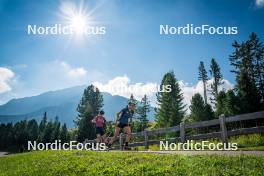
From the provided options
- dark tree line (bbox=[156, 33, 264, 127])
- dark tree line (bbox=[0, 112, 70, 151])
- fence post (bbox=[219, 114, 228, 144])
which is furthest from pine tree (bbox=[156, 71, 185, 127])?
fence post (bbox=[219, 114, 228, 144])

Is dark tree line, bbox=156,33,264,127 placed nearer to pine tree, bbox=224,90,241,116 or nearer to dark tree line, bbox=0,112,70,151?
pine tree, bbox=224,90,241,116

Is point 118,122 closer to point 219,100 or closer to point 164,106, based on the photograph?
point 219,100

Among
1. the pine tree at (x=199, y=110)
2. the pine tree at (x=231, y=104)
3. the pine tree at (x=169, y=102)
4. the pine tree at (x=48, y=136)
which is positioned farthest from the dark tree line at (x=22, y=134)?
the pine tree at (x=231, y=104)

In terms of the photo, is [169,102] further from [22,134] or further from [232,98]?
[22,134]

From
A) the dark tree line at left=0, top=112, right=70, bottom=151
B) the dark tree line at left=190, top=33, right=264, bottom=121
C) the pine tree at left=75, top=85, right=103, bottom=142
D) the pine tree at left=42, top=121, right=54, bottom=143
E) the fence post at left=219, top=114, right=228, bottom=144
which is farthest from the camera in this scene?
the dark tree line at left=0, top=112, right=70, bottom=151

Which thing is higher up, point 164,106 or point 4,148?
point 164,106

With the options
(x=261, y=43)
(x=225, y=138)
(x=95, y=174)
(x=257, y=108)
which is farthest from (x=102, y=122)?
(x=261, y=43)

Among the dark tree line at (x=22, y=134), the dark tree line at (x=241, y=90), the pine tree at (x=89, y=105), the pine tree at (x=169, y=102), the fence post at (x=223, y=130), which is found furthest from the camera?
the dark tree line at (x=22, y=134)

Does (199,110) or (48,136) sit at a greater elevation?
(199,110)

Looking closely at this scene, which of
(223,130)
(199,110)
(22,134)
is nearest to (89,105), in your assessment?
(199,110)

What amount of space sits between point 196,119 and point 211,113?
8.82 ft

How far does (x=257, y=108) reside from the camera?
3738 cm

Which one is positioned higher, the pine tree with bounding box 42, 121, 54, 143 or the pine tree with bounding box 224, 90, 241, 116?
the pine tree with bounding box 224, 90, 241, 116

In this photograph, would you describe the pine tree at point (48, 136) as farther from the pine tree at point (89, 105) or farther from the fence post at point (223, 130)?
the fence post at point (223, 130)
